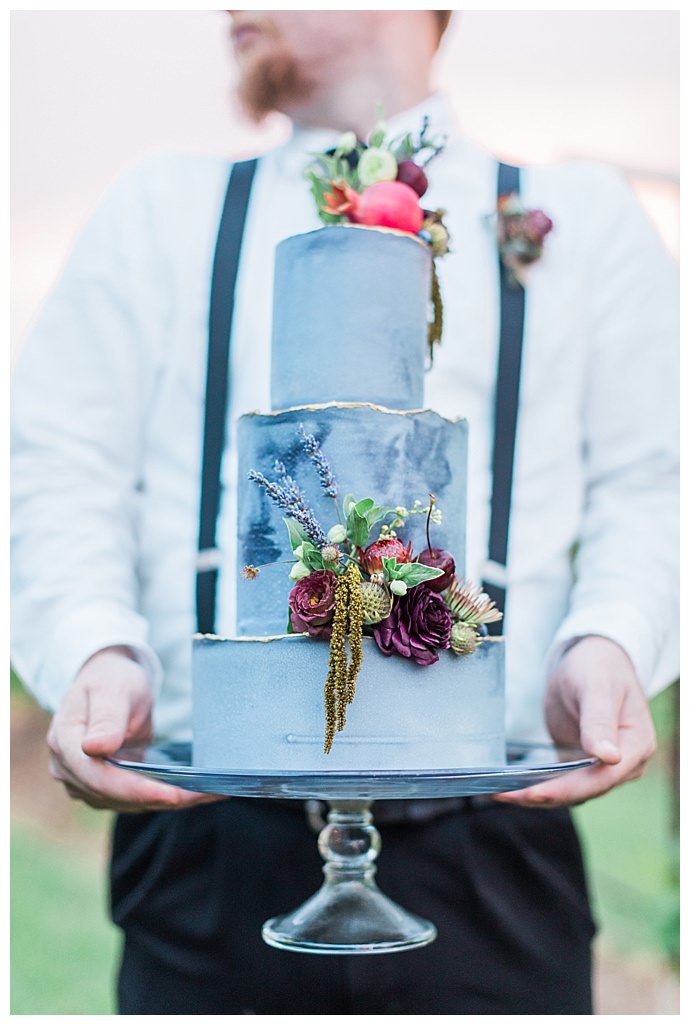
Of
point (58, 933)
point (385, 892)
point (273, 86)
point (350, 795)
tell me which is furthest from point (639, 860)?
point (350, 795)

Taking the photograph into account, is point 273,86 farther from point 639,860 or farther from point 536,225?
point 639,860

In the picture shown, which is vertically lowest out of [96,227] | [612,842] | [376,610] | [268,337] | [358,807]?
[612,842]

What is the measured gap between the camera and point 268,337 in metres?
1.71

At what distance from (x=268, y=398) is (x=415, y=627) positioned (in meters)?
0.61

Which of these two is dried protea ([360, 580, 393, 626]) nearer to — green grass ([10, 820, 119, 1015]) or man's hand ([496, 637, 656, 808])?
man's hand ([496, 637, 656, 808])

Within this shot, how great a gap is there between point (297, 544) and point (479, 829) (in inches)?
28.2

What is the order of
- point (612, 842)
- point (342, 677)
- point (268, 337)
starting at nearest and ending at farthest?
1. point (342, 677)
2. point (268, 337)
3. point (612, 842)

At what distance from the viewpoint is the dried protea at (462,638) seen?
122 cm

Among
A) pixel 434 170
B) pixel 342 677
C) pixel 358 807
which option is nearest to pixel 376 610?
pixel 342 677

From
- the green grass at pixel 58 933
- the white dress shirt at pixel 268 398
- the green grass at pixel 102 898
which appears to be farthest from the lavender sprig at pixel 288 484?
the green grass at pixel 102 898

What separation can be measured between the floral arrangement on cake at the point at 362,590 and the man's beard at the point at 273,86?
0.76m

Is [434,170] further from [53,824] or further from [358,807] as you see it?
[53,824]

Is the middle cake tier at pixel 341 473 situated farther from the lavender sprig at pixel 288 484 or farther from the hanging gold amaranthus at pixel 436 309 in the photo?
the hanging gold amaranthus at pixel 436 309

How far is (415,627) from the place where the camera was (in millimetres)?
1188
